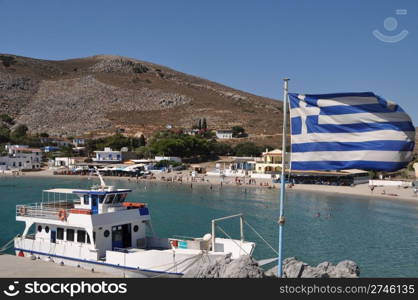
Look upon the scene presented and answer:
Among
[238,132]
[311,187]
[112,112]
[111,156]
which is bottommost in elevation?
[311,187]

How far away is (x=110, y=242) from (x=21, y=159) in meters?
96.3

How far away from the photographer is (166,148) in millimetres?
106938

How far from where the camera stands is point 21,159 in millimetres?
109875

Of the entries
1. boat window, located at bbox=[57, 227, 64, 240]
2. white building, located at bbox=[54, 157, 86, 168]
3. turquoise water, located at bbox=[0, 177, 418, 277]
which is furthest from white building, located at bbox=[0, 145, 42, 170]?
boat window, located at bbox=[57, 227, 64, 240]

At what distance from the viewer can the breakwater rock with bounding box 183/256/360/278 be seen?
15795 millimetres

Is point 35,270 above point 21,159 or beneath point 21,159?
beneath

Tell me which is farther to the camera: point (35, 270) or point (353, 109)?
point (35, 270)

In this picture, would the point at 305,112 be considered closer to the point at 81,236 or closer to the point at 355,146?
the point at 355,146

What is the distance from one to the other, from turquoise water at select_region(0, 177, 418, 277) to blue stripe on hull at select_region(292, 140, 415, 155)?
1587cm

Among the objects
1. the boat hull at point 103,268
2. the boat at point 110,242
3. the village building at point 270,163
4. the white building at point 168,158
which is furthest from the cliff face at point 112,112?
the boat hull at point 103,268

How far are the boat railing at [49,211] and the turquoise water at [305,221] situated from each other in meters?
8.58

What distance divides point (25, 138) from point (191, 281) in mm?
130461

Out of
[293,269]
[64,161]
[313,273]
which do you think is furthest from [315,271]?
[64,161]

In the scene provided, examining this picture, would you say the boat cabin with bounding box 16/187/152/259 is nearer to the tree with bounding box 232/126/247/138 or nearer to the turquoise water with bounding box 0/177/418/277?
the turquoise water with bounding box 0/177/418/277
